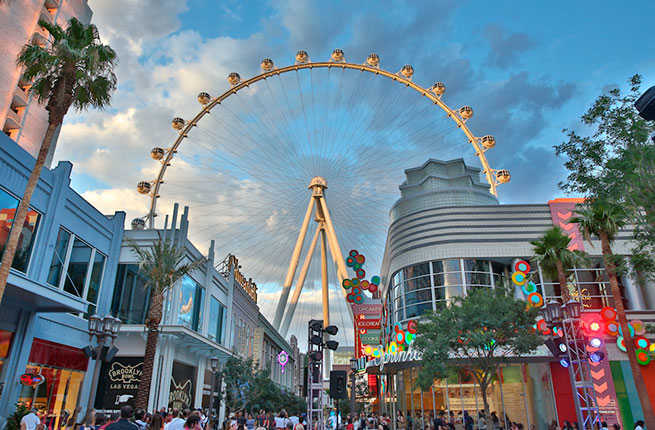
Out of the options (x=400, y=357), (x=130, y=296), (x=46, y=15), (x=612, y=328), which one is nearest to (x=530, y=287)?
(x=612, y=328)

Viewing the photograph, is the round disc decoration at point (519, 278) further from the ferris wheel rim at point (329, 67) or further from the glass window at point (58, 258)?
the glass window at point (58, 258)

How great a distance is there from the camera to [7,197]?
17188 millimetres

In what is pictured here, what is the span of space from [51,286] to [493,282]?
34679 millimetres

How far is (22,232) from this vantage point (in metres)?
18.0

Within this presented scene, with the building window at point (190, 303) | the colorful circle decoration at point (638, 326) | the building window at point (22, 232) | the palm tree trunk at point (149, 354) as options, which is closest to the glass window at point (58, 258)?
the building window at point (22, 232)

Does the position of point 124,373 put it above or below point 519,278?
below

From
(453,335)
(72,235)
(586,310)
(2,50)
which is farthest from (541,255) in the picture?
(2,50)

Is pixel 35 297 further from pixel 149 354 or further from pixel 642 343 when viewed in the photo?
pixel 642 343

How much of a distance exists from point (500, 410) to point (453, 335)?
39.5 feet

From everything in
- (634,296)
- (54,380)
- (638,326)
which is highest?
(634,296)

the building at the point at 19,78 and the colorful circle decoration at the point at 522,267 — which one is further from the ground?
the building at the point at 19,78

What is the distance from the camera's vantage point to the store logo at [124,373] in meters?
26.3

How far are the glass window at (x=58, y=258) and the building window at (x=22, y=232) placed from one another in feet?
5.56

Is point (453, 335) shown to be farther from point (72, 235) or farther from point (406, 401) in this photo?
point (72, 235)
